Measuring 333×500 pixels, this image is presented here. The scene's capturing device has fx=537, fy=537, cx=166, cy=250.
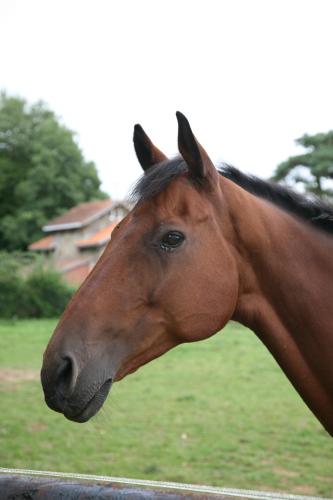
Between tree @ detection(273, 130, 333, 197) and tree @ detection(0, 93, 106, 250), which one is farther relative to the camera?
tree @ detection(0, 93, 106, 250)

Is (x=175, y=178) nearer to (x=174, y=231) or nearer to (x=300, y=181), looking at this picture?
(x=174, y=231)

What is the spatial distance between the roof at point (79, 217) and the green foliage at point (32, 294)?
14051 mm

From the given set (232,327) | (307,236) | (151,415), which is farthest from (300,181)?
(232,327)

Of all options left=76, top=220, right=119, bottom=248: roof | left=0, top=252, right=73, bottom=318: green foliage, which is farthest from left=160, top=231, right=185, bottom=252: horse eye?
left=76, top=220, right=119, bottom=248: roof

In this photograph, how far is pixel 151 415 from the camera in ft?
27.6

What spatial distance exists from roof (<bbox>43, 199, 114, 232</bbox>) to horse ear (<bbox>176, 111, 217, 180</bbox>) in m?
39.4

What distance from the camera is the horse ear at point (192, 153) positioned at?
233 cm

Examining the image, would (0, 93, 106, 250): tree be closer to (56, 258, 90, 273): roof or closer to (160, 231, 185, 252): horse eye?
(56, 258, 90, 273): roof

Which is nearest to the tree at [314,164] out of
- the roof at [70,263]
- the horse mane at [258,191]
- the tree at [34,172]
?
the horse mane at [258,191]

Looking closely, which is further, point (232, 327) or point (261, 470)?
point (232, 327)

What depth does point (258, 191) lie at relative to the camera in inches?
109

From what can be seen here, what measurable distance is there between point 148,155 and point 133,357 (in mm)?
1040

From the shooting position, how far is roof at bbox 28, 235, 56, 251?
140 ft

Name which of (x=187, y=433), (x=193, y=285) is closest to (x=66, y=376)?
(x=193, y=285)
